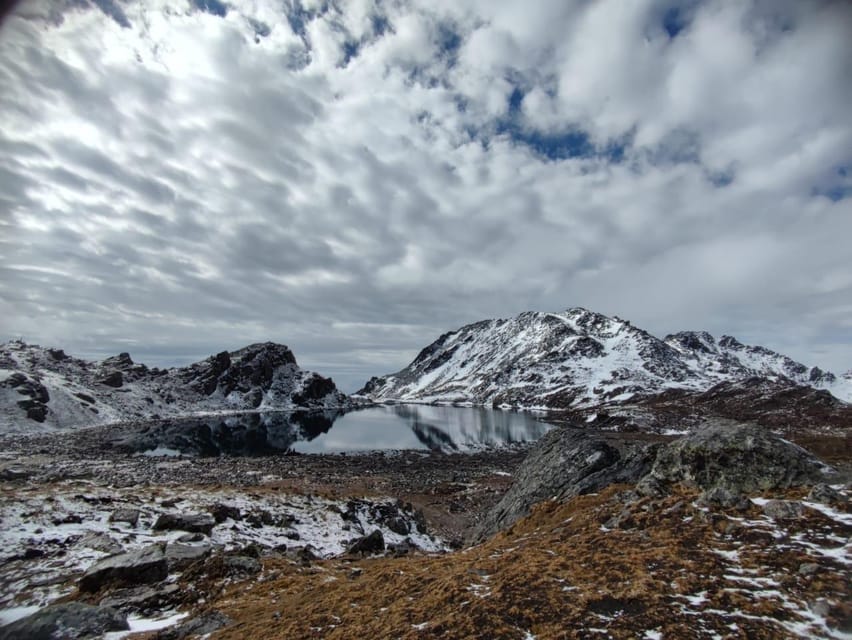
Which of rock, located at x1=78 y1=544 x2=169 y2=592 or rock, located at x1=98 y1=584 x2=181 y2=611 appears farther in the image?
rock, located at x1=78 y1=544 x2=169 y2=592

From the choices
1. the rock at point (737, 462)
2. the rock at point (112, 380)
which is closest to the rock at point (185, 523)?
the rock at point (737, 462)

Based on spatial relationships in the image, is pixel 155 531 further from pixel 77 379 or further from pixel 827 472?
pixel 77 379

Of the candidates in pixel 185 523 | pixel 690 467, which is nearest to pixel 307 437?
pixel 185 523

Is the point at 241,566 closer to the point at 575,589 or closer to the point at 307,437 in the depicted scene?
the point at 575,589

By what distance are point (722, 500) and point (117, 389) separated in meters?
161

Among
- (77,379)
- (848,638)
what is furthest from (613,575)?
(77,379)

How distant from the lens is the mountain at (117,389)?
93.2m

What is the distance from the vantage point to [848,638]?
21.2 feet

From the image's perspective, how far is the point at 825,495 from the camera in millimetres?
11188

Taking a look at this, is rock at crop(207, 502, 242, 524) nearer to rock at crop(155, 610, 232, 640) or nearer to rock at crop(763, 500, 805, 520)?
rock at crop(155, 610, 232, 640)

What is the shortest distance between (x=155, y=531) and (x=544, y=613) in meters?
19.2

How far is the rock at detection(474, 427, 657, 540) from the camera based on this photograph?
18.0 metres

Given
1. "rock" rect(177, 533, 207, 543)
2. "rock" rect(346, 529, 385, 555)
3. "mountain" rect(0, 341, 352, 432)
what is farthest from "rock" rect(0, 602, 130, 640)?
"mountain" rect(0, 341, 352, 432)

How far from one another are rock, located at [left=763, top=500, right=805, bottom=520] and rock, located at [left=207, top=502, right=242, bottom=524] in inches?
924
